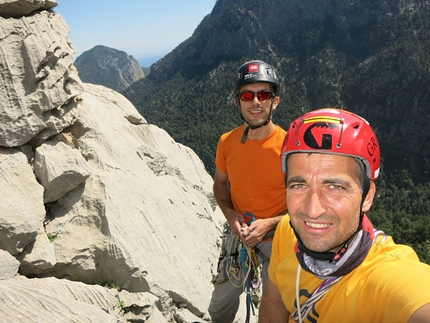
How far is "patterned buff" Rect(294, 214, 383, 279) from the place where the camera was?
2.54 metres

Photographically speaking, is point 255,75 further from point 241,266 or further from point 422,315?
point 422,315

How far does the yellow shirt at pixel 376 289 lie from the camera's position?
83.7 inches

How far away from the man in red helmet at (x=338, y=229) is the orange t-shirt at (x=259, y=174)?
2.18 m

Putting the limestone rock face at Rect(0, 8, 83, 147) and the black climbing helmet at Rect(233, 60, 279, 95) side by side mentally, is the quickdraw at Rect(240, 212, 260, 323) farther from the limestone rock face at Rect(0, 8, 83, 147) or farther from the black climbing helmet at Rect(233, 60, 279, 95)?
the limestone rock face at Rect(0, 8, 83, 147)

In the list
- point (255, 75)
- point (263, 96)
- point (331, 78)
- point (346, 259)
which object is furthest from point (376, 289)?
point (331, 78)

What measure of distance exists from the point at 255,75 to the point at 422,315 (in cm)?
448

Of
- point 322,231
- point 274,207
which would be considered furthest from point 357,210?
point 274,207

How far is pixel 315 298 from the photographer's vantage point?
2781mm

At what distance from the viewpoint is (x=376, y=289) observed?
7.64 ft

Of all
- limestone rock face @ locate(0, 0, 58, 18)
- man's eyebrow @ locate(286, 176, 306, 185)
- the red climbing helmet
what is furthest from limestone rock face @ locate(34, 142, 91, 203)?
man's eyebrow @ locate(286, 176, 306, 185)

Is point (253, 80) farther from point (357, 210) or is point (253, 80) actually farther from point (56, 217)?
point (56, 217)

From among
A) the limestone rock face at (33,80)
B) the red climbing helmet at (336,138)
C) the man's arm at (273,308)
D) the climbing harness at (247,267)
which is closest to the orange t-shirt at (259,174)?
the climbing harness at (247,267)

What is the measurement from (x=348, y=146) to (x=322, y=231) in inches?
29.8

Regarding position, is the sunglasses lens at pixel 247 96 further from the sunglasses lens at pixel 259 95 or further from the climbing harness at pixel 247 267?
the climbing harness at pixel 247 267
